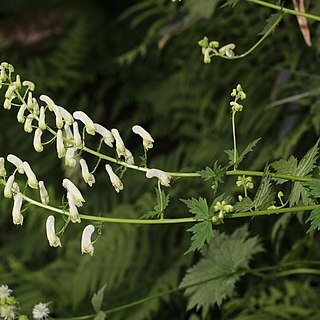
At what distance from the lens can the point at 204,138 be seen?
8.96 feet

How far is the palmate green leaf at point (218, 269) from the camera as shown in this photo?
1578 millimetres

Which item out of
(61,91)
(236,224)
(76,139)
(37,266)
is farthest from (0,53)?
(76,139)

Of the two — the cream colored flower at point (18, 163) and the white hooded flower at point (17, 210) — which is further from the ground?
the cream colored flower at point (18, 163)

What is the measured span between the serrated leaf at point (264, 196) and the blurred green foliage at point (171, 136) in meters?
0.42

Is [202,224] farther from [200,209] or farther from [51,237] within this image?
[51,237]

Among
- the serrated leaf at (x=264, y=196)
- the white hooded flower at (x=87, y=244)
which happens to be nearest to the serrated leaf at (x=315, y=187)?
the serrated leaf at (x=264, y=196)

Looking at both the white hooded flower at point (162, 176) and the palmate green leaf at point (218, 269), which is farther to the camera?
the palmate green leaf at point (218, 269)

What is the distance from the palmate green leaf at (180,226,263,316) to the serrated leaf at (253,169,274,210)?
43 cm

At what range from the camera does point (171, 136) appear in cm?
329

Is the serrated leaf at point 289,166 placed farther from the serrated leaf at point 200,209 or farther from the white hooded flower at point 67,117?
the white hooded flower at point 67,117

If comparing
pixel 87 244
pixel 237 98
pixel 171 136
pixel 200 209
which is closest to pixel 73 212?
pixel 87 244

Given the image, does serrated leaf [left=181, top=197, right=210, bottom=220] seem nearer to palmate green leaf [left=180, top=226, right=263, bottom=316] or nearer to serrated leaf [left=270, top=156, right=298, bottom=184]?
serrated leaf [left=270, top=156, right=298, bottom=184]

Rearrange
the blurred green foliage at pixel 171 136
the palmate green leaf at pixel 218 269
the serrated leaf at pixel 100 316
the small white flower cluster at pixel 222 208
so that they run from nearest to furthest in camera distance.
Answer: the small white flower cluster at pixel 222 208, the serrated leaf at pixel 100 316, the palmate green leaf at pixel 218 269, the blurred green foliage at pixel 171 136

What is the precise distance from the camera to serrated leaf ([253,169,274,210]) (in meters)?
1.11
